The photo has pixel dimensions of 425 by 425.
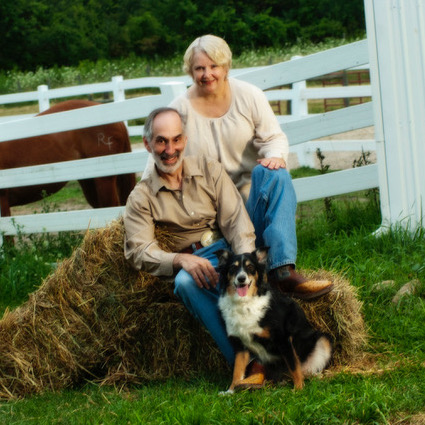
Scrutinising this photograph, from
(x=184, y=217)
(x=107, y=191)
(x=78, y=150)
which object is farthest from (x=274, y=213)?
(x=78, y=150)

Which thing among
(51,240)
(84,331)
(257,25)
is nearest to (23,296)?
(51,240)

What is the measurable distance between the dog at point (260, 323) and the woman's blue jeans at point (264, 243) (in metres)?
0.14

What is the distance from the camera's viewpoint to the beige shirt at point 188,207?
15.6 feet

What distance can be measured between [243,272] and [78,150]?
4580 mm

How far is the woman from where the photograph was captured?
4730 millimetres

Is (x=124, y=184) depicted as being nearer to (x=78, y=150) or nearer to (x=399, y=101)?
(x=78, y=150)

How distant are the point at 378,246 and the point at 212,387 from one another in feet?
6.56

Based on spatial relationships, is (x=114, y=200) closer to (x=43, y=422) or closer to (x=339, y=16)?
(x=43, y=422)

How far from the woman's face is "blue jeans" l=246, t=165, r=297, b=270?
63 centimetres

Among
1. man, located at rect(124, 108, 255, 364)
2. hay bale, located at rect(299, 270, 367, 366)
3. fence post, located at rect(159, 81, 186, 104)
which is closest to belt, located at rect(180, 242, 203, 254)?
man, located at rect(124, 108, 255, 364)

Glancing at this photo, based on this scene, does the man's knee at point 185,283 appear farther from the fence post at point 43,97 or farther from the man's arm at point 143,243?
the fence post at point 43,97

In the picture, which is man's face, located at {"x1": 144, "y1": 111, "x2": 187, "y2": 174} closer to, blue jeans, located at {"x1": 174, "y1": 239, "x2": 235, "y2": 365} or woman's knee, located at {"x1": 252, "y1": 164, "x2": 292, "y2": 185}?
woman's knee, located at {"x1": 252, "y1": 164, "x2": 292, "y2": 185}

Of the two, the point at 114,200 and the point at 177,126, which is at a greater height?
the point at 177,126

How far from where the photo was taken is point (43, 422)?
13.8 feet
